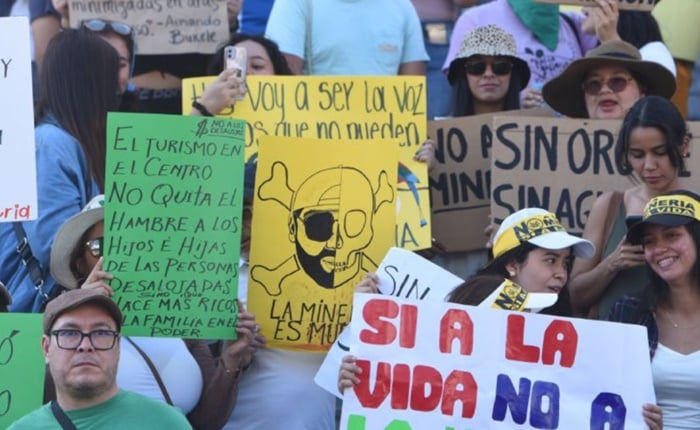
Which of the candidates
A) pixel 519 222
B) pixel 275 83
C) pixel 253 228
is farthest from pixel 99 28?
pixel 519 222

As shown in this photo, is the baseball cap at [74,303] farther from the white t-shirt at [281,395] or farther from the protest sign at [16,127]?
the white t-shirt at [281,395]

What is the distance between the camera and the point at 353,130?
8922 mm

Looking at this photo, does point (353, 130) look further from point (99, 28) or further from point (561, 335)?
point (561, 335)

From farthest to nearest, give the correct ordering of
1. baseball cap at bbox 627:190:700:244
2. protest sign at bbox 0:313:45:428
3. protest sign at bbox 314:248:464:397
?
protest sign at bbox 314:248:464:397 < baseball cap at bbox 627:190:700:244 < protest sign at bbox 0:313:45:428

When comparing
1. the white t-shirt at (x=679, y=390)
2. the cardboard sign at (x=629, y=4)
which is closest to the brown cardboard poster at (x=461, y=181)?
the cardboard sign at (x=629, y=4)

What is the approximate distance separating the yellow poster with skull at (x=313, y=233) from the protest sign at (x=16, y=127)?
1029mm

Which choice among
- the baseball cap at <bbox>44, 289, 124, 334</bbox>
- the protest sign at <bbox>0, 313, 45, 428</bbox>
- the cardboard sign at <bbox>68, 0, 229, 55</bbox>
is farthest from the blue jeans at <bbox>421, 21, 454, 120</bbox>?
the baseball cap at <bbox>44, 289, 124, 334</bbox>

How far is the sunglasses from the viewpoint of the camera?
9117 mm

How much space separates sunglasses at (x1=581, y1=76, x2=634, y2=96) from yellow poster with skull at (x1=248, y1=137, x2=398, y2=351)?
1578 millimetres

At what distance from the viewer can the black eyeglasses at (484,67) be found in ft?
31.1

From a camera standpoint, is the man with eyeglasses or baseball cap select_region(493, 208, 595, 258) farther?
baseball cap select_region(493, 208, 595, 258)

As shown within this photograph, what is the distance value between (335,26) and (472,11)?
2.68ft

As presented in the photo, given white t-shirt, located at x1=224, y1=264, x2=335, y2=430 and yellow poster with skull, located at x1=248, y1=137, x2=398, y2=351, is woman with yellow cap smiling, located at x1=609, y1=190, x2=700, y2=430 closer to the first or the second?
yellow poster with skull, located at x1=248, y1=137, x2=398, y2=351

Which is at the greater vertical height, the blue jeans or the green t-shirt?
the blue jeans
